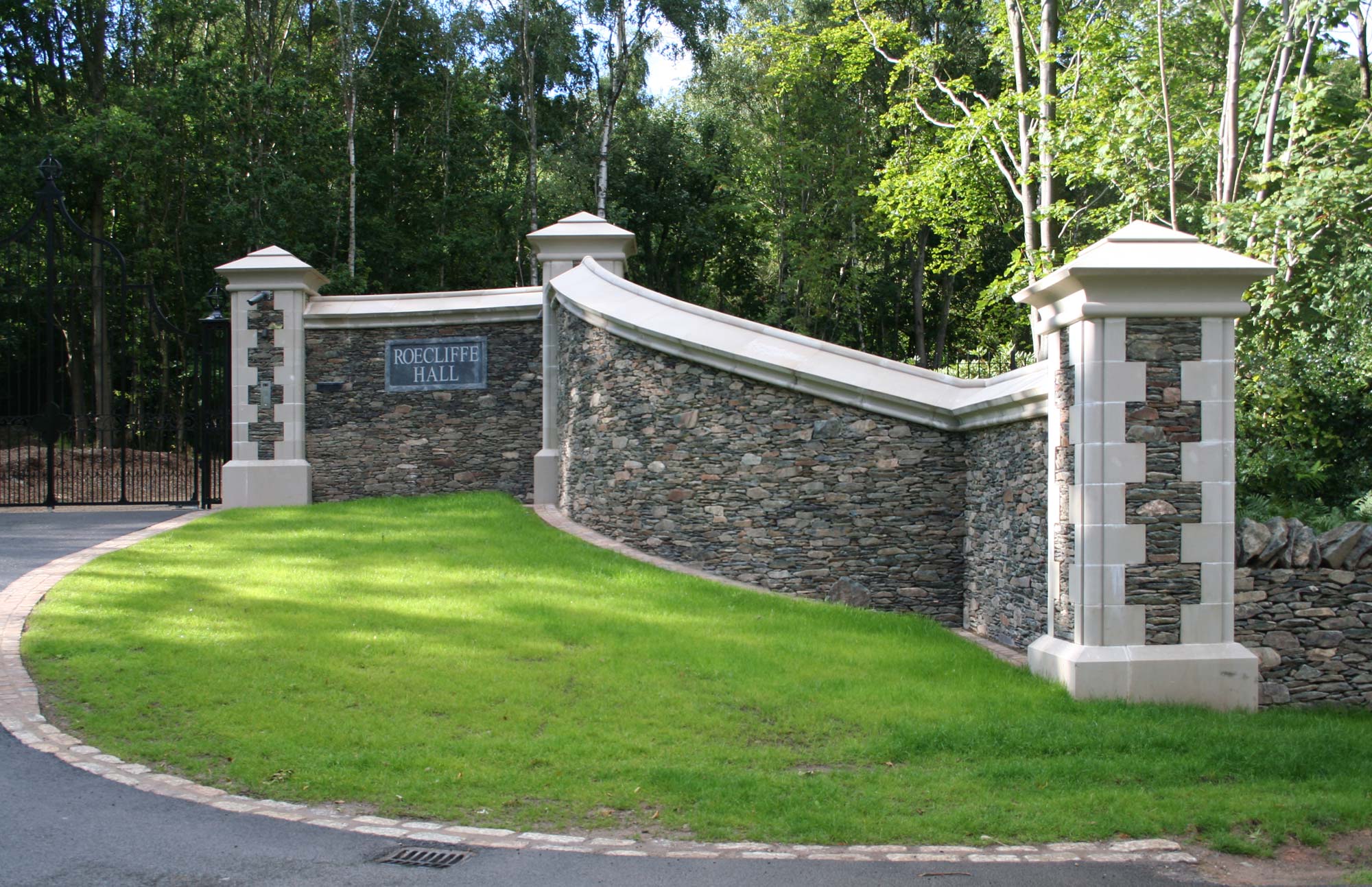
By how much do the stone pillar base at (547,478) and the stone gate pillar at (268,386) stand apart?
10.9 ft

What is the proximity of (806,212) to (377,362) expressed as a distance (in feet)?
58.2

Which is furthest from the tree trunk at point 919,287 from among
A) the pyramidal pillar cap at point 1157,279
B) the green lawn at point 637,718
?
the pyramidal pillar cap at point 1157,279

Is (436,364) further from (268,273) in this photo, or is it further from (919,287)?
(919,287)

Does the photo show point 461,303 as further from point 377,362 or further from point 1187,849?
point 1187,849

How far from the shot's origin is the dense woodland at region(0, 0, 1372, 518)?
11914 millimetres

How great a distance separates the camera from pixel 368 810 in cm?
545

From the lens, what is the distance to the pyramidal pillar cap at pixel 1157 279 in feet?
24.2

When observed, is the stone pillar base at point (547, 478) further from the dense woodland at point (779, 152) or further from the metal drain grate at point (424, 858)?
the metal drain grate at point (424, 858)

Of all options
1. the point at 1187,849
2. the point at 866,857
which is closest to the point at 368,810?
the point at 866,857

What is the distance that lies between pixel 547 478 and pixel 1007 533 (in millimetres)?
6441

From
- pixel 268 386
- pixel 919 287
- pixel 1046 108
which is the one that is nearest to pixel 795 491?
pixel 268 386

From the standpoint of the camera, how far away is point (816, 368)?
1037 centimetres

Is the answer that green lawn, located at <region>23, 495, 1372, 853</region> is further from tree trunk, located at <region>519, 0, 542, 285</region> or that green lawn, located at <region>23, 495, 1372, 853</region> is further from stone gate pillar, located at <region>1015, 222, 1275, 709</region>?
tree trunk, located at <region>519, 0, 542, 285</region>

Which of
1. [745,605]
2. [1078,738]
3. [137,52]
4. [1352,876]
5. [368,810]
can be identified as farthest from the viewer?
[137,52]
